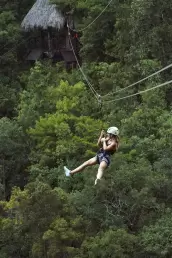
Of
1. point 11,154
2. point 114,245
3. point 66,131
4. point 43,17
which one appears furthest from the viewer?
point 43,17

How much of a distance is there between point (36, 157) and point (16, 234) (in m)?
3.87

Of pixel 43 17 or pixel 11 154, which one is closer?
pixel 11 154

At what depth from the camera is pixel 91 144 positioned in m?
17.8

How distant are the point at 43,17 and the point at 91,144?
1025 centimetres

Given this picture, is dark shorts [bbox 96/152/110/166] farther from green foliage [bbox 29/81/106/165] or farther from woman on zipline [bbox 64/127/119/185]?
green foliage [bbox 29/81/106/165]

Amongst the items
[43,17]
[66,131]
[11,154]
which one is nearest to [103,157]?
[66,131]

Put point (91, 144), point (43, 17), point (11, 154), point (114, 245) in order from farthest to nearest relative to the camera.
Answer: point (43, 17) < point (11, 154) < point (91, 144) < point (114, 245)

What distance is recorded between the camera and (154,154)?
16.8 meters

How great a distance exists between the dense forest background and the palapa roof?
485 millimetres

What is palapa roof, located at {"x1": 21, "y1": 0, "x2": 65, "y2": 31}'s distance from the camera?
84.5 feet

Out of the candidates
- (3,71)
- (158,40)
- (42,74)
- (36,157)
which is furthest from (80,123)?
(3,71)

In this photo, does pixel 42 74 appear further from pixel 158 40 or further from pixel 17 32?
pixel 158 40

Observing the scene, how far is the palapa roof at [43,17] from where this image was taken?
25767mm

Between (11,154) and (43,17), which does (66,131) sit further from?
(43,17)
